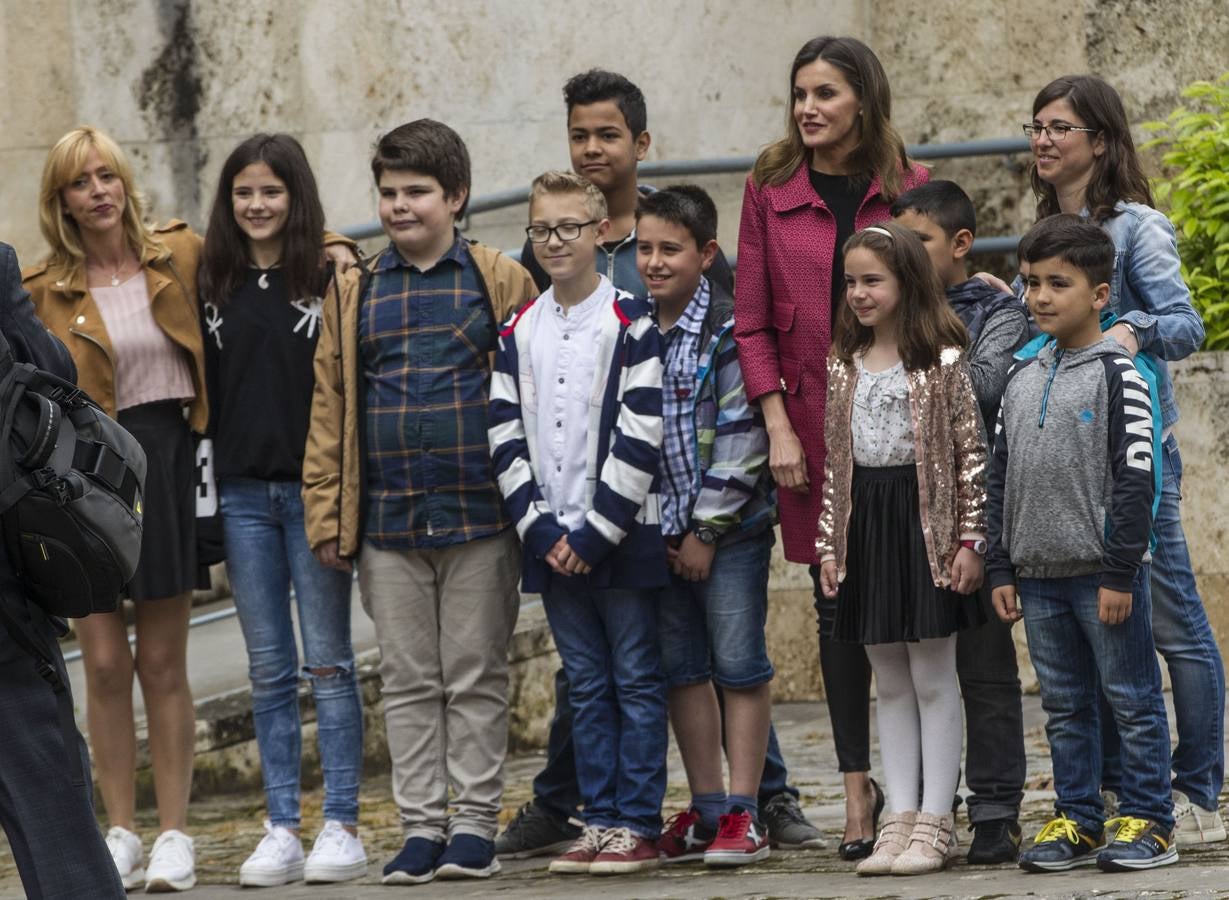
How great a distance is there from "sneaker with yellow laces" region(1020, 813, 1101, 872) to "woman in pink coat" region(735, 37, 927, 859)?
1.94ft

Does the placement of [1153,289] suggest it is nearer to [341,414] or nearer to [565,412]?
[565,412]

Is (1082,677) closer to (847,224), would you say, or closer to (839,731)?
(839,731)

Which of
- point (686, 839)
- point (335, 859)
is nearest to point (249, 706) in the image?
point (335, 859)

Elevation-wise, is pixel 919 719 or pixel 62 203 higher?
pixel 62 203

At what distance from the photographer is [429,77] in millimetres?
9867

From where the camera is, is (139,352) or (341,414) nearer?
(341,414)

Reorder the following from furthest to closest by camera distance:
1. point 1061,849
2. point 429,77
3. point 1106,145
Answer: point 429,77 → point 1106,145 → point 1061,849

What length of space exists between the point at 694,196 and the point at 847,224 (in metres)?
0.46

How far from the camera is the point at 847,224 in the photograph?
545 cm

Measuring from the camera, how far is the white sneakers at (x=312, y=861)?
563cm

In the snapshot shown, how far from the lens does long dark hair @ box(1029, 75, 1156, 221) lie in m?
5.13

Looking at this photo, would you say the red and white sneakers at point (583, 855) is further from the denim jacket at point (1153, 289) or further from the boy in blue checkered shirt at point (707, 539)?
the denim jacket at point (1153, 289)

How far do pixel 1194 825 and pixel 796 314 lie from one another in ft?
5.50

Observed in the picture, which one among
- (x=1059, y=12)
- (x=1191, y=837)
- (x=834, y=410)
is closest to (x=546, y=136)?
(x=1059, y=12)
